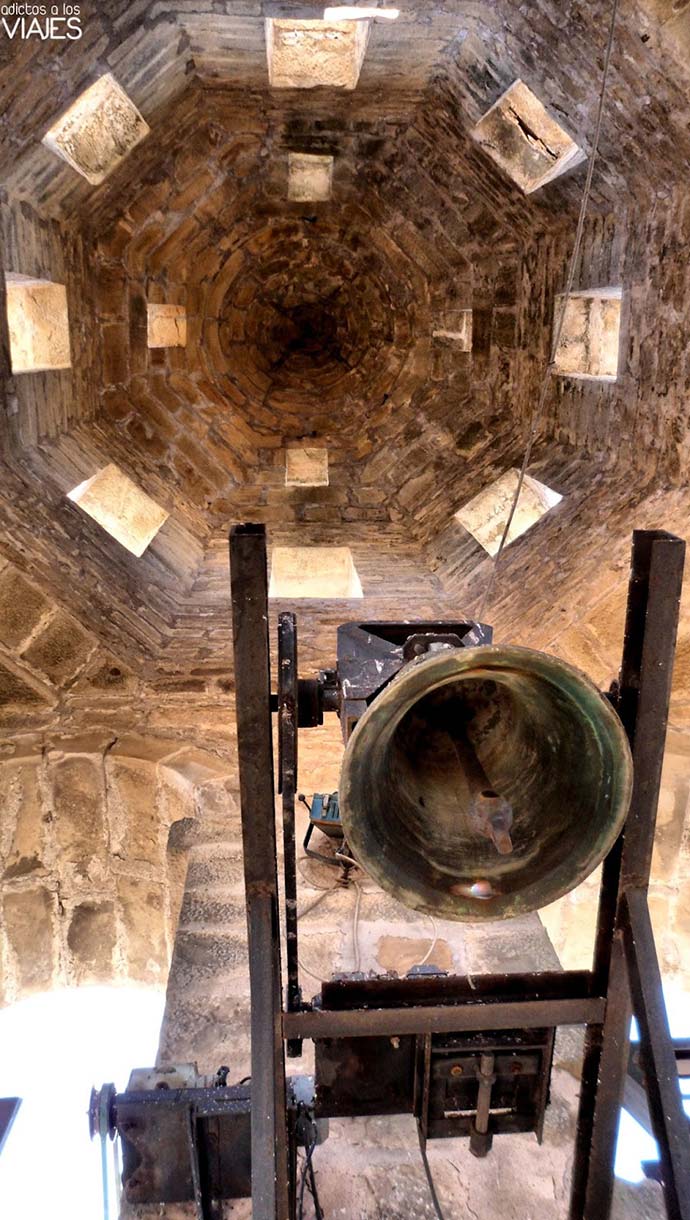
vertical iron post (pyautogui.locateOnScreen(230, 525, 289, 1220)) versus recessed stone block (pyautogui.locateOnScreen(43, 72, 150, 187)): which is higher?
recessed stone block (pyautogui.locateOnScreen(43, 72, 150, 187))

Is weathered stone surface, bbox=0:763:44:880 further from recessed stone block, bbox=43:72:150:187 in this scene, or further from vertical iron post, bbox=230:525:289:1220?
recessed stone block, bbox=43:72:150:187

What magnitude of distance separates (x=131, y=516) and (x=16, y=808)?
7.09ft

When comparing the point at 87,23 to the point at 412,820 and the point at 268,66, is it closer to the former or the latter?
the point at 268,66

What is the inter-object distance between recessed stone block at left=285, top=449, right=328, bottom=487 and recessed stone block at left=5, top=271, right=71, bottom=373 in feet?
7.56

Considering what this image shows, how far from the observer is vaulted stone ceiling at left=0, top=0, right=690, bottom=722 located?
4801 mm

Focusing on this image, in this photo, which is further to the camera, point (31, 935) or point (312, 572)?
point (312, 572)

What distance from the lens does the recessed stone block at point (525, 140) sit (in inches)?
212

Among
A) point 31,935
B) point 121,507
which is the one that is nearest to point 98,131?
point 121,507

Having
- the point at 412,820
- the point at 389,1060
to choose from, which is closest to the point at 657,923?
the point at 389,1060

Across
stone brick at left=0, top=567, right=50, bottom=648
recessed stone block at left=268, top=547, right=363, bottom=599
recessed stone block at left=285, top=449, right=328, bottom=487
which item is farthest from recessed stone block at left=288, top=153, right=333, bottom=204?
stone brick at left=0, top=567, right=50, bottom=648

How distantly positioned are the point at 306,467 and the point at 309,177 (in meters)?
2.29

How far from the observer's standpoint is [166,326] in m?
7.76

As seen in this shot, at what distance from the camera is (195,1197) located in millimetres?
3221

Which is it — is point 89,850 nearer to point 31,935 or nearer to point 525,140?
point 31,935
